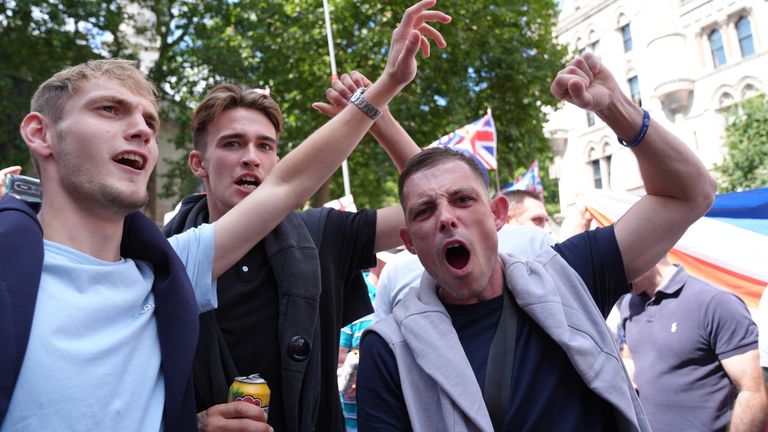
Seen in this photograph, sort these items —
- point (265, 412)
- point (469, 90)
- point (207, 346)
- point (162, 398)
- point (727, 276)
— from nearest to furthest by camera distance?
point (162, 398) → point (265, 412) → point (207, 346) → point (727, 276) → point (469, 90)

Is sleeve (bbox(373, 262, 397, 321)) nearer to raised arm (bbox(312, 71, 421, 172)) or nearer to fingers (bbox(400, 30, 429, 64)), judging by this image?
raised arm (bbox(312, 71, 421, 172))

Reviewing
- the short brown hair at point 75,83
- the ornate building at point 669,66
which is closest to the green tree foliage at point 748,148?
the ornate building at point 669,66

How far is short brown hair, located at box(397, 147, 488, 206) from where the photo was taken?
2.28 metres

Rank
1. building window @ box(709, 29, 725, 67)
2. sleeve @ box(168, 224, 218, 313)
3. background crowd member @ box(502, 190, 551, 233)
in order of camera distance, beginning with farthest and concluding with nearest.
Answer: building window @ box(709, 29, 725, 67)
background crowd member @ box(502, 190, 551, 233)
sleeve @ box(168, 224, 218, 313)

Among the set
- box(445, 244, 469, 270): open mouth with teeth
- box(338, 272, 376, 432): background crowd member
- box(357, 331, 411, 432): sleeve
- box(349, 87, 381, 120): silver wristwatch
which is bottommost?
box(338, 272, 376, 432): background crowd member

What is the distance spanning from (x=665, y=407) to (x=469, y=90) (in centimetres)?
1288

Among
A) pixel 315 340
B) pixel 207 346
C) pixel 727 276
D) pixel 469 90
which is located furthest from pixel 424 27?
pixel 469 90

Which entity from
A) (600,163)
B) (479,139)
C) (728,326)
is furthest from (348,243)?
(600,163)

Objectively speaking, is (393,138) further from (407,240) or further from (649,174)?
(649,174)

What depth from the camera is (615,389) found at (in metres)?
1.84

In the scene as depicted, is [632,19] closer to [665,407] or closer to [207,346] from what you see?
[665,407]

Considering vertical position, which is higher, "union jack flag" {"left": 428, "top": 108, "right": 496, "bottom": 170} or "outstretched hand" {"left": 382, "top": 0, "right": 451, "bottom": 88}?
"union jack flag" {"left": 428, "top": 108, "right": 496, "bottom": 170}

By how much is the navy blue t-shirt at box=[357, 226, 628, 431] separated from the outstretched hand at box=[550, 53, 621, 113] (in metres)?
0.48

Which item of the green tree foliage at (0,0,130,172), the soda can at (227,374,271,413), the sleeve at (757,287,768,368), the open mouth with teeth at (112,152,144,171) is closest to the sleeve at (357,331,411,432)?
the soda can at (227,374,271,413)
